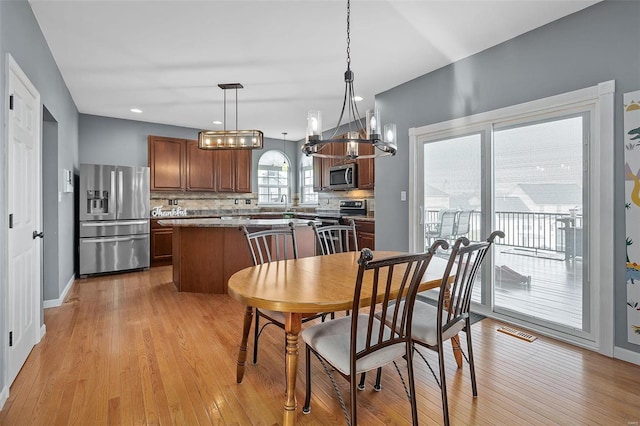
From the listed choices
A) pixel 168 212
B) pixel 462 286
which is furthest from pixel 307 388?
pixel 168 212

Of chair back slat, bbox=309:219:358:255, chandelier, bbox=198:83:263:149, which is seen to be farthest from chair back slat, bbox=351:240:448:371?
chandelier, bbox=198:83:263:149

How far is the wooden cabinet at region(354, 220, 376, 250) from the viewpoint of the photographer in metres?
4.95

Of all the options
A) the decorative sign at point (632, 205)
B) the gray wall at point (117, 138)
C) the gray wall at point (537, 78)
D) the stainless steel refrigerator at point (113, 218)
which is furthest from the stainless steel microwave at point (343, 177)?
the decorative sign at point (632, 205)

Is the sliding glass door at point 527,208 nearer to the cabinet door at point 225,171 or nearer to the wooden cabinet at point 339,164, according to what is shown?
the wooden cabinet at point 339,164

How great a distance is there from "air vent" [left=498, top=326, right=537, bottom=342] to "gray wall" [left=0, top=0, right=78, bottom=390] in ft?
11.7

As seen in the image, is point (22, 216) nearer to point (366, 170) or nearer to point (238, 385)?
point (238, 385)

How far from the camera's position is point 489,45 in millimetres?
3074

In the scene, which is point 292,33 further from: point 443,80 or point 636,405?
point 636,405

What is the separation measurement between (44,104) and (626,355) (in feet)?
16.8

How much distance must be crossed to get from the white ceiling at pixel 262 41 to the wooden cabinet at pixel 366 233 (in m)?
1.84

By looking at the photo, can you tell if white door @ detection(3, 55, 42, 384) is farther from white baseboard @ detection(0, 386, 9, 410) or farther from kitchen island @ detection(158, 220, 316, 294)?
kitchen island @ detection(158, 220, 316, 294)

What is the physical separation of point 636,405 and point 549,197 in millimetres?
1583

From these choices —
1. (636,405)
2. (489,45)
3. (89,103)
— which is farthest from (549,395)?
(89,103)

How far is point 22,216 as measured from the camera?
7.63ft
